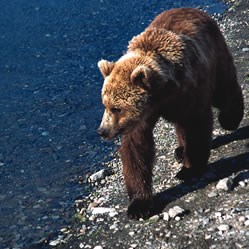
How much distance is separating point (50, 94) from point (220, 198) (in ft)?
13.4

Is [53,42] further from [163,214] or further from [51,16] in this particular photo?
[163,214]

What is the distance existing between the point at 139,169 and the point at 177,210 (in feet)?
1.64

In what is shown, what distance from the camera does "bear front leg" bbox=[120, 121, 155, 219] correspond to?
17.5 feet

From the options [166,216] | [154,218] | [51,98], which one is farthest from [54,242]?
[51,98]

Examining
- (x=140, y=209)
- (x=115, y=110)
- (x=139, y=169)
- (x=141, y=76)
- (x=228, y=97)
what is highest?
(x=141, y=76)

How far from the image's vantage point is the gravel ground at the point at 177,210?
495cm

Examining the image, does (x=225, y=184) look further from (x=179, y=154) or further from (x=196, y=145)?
(x=179, y=154)

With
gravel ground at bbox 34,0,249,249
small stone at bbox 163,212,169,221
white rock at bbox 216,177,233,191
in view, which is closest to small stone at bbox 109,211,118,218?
gravel ground at bbox 34,0,249,249

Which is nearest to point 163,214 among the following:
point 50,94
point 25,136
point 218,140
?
point 218,140

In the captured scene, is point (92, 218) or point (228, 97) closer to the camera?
point (92, 218)

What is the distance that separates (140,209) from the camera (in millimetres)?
5406

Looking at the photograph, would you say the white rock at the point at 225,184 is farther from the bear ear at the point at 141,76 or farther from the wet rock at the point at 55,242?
the wet rock at the point at 55,242

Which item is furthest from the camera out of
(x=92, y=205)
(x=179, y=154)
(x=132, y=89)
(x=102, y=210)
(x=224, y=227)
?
(x=179, y=154)

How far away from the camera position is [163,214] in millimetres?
5332
